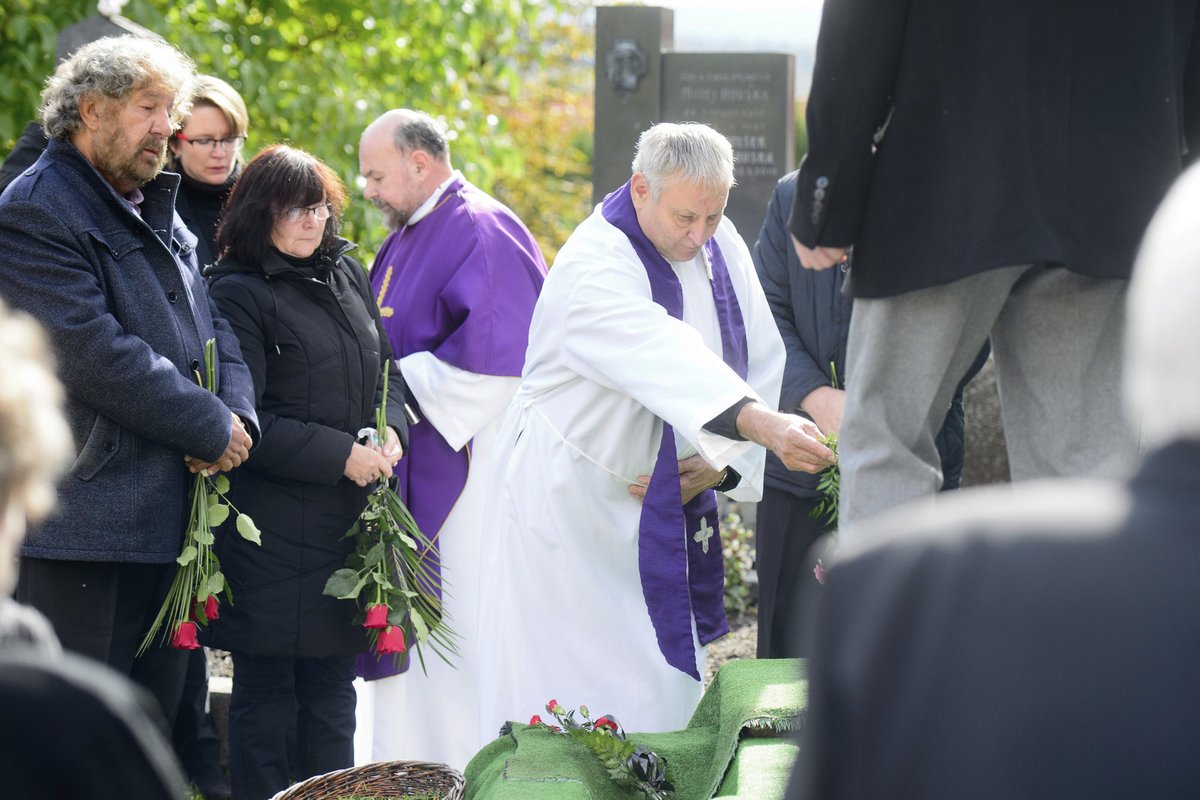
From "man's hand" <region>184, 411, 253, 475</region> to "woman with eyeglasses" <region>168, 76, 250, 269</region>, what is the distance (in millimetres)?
1237

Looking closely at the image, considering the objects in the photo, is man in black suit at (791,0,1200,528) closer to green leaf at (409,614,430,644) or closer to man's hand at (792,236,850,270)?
man's hand at (792,236,850,270)

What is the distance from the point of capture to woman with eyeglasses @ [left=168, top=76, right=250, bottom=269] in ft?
17.4

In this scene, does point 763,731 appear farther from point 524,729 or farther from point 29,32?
point 29,32

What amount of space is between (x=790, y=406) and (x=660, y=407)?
3.28 ft

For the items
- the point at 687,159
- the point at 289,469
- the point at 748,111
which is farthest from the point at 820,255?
the point at 748,111

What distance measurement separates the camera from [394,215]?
5.75 m

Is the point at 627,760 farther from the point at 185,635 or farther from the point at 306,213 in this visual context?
the point at 306,213

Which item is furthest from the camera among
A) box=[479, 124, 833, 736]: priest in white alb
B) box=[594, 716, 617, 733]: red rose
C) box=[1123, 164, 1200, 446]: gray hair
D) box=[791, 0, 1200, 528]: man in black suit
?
box=[479, 124, 833, 736]: priest in white alb

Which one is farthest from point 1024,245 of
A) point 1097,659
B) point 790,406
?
point 790,406

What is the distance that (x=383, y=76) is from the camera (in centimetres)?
952

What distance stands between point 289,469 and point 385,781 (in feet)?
3.45

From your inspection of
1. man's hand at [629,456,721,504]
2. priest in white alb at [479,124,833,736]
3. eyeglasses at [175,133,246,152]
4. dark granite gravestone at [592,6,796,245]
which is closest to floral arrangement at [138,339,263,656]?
priest in white alb at [479,124,833,736]

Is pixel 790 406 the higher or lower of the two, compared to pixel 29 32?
lower

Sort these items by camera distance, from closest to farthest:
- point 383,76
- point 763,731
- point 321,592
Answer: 1. point 763,731
2. point 321,592
3. point 383,76
